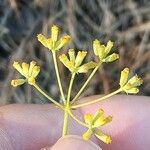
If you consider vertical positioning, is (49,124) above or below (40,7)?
below

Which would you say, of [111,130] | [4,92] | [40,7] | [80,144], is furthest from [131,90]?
[40,7]

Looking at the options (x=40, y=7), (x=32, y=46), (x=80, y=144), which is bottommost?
(x=80, y=144)

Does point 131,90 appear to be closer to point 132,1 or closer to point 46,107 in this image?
point 46,107

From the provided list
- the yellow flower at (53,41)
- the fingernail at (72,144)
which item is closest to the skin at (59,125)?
the fingernail at (72,144)

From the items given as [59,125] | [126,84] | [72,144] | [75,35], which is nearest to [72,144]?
[72,144]

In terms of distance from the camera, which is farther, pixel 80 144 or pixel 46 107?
pixel 46 107

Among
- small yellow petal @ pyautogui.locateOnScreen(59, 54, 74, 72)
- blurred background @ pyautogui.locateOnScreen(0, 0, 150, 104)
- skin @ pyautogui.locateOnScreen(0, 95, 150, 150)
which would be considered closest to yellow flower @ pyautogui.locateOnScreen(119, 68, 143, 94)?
small yellow petal @ pyautogui.locateOnScreen(59, 54, 74, 72)

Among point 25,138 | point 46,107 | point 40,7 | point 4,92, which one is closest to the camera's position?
point 25,138

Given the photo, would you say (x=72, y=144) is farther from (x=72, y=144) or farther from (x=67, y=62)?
(x=67, y=62)
